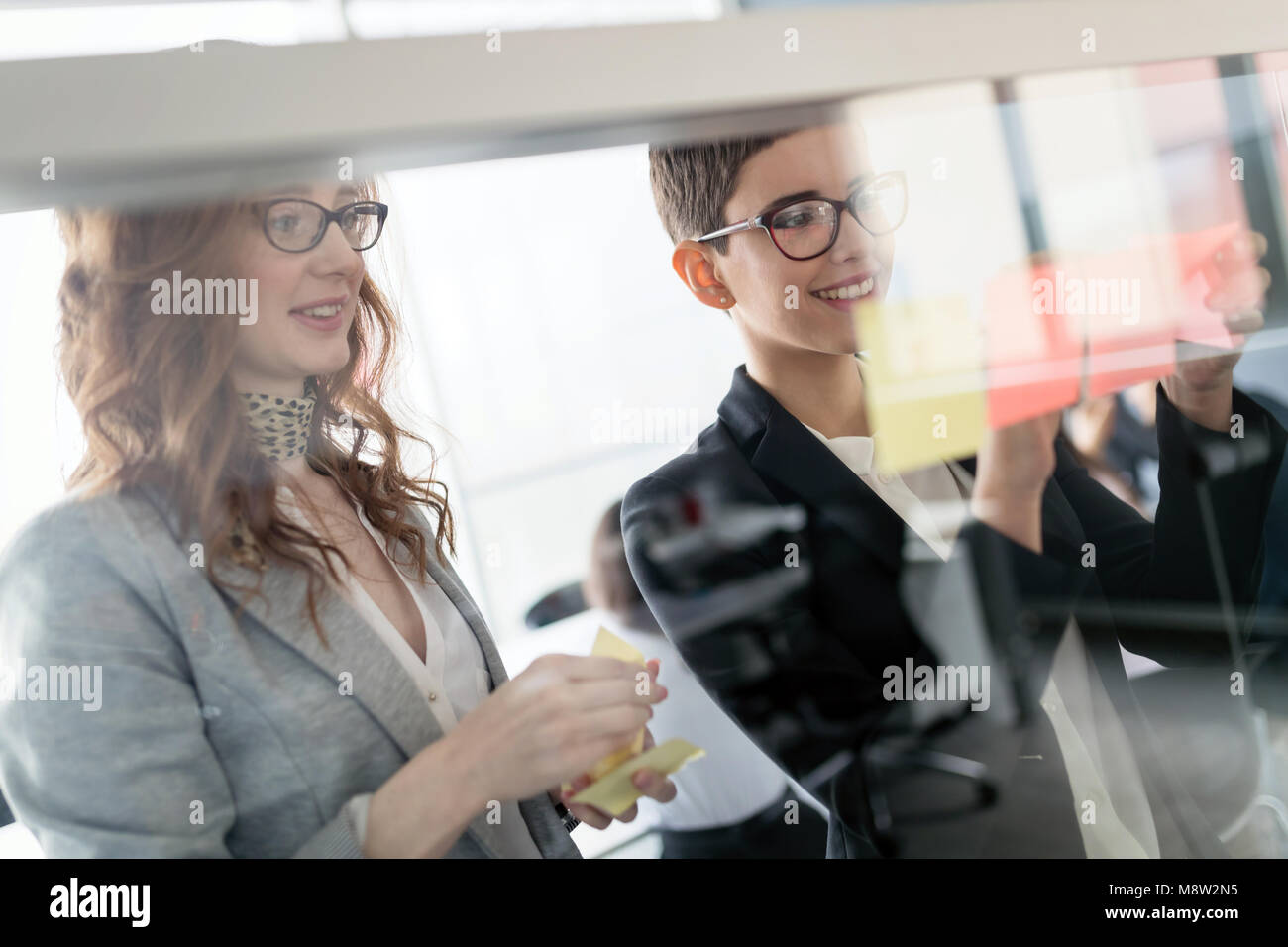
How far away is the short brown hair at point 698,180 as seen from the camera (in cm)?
87

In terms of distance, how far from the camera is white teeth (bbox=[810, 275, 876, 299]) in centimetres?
88

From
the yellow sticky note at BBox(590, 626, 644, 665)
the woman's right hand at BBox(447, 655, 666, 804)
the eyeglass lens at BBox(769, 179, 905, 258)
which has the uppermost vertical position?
the eyeglass lens at BBox(769, 179, 905, 258)

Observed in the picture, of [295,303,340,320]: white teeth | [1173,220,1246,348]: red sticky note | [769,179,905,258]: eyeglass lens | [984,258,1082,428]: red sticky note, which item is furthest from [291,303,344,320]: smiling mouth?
[1173,220,1246,348]: red sticky note

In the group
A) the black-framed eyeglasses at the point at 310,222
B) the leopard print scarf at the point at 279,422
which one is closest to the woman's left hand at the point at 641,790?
the leopard print scarf at the point at 279,422

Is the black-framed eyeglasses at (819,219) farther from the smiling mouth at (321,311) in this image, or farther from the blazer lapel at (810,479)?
the smiling mouth at (321,311)

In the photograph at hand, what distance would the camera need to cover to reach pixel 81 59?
77 centimetres

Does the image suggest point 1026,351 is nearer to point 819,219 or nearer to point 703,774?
point 819,219

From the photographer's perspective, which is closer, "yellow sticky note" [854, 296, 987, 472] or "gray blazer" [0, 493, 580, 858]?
"gray blazer" [0, 493, 580, 858]

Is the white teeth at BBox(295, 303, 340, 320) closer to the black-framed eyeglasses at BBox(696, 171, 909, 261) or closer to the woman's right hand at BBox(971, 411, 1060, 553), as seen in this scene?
the black-framed eyeglasses at BBox(696, 171, 909, 261)

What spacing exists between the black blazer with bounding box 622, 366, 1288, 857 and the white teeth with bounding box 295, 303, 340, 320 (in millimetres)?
335

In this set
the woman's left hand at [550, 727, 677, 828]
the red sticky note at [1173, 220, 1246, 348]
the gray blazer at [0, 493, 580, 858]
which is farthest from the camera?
the red sticky note at [1173, 220, 1246, 348]

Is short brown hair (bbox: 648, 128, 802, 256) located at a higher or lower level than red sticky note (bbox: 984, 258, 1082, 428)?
higher
